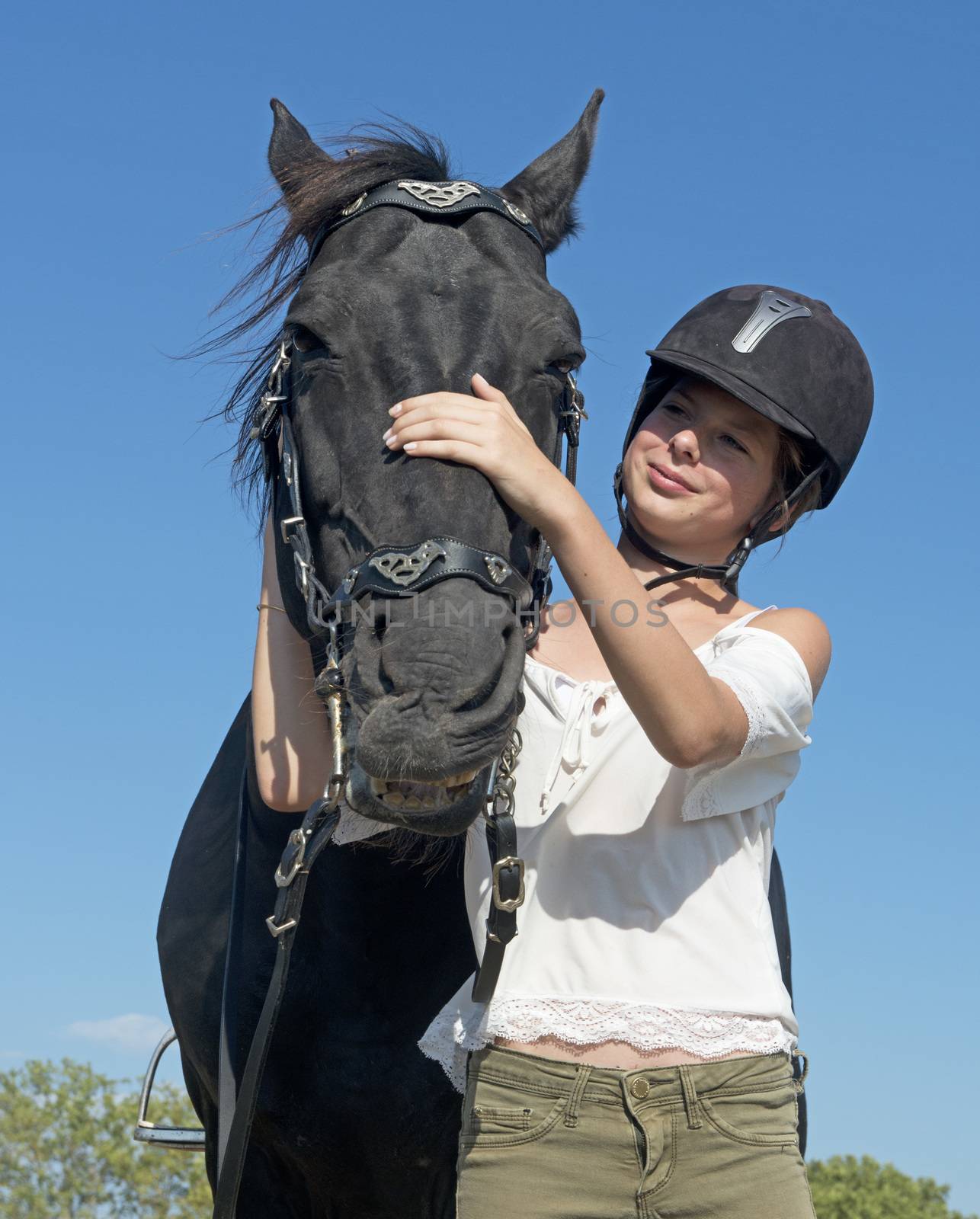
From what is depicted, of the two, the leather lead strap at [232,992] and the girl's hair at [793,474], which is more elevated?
the girl's hair at [793,474]

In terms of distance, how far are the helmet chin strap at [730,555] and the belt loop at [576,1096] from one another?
1.10 m

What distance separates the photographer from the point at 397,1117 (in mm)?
3225

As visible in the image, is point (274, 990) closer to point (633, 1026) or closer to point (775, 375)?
point (633, 1026)

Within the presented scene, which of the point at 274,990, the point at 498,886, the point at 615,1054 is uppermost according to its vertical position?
the point at 498,886

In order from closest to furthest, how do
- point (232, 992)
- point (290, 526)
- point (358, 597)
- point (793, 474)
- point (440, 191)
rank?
point (358, 597) → point (290, 526) → point (440, 191) → point (793, 474) → point (232, 992)

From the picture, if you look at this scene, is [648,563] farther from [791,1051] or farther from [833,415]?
[791,1051]

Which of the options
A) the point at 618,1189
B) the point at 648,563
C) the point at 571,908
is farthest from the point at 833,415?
the point at 618,1189

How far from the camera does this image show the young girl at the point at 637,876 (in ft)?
7.36

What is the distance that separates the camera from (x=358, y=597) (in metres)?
2.45

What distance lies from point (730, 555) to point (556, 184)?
1209 millimetres

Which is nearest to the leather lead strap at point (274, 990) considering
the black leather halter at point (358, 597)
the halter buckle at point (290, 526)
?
the black leather halter at point (358, 597)

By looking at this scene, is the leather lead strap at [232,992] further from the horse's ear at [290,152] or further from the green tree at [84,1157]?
the green tree at [84,1157]

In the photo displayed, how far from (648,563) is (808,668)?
0.53 m

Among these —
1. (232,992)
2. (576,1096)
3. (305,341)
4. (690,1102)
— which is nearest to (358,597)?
(305,341)
